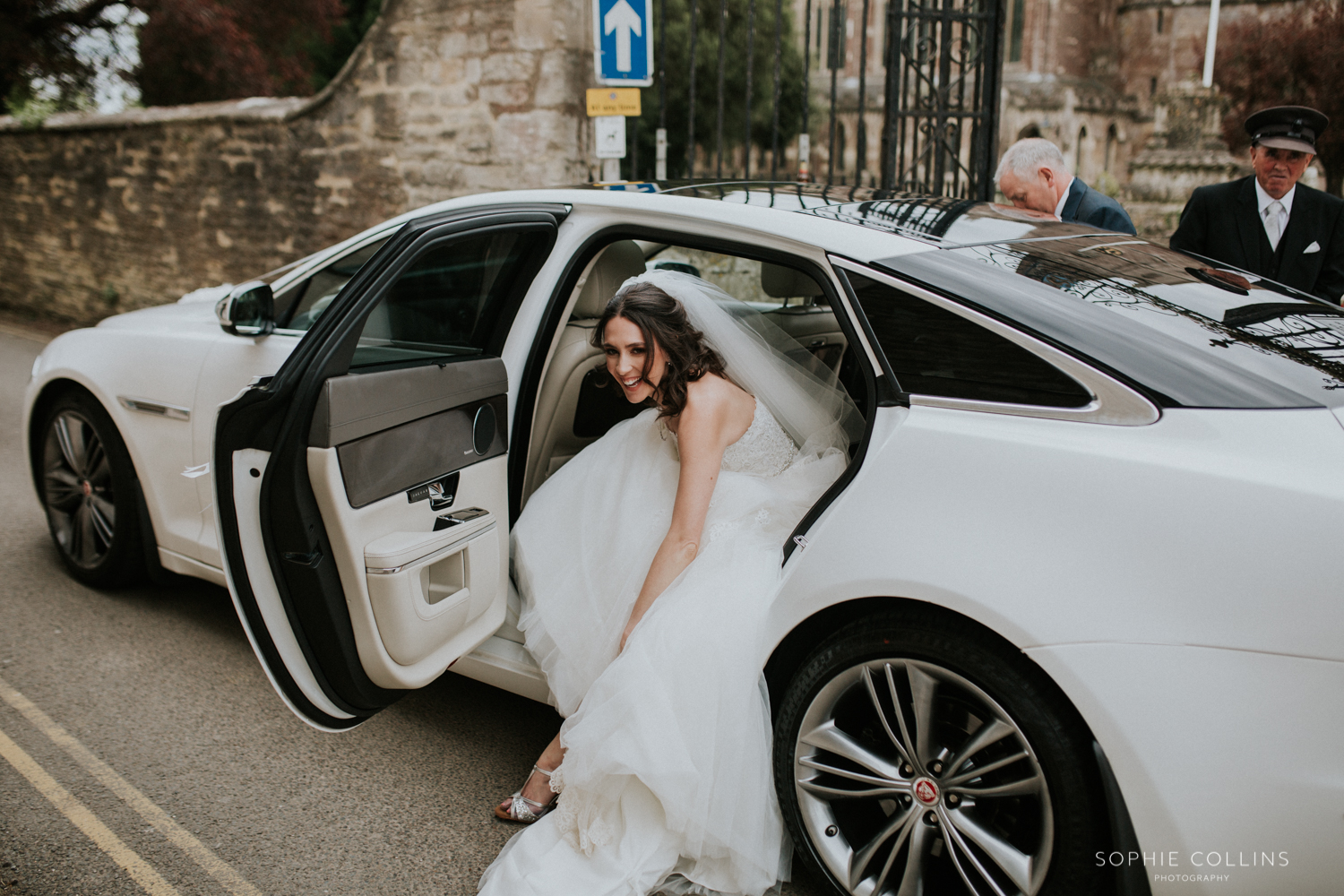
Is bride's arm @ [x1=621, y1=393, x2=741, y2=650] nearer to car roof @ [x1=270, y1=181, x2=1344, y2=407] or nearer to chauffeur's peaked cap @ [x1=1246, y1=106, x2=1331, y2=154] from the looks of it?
car roof @ [x1=270, y1=181, x2=1344, y2=407]

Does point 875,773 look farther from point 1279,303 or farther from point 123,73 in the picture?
point 123,73

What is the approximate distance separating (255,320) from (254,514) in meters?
1.21

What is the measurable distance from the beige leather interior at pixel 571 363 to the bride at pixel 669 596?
0.24 meters

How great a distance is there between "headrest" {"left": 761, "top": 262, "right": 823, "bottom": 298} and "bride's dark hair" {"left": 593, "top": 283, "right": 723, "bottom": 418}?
780 mm

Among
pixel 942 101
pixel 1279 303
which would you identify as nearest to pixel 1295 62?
pixel 942 101

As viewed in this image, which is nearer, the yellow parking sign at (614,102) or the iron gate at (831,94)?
the yellow parking sign at (614,102)

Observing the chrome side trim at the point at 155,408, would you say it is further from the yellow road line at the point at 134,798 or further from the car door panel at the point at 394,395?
the car door panel at the point at 394,395

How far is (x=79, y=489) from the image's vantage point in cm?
374

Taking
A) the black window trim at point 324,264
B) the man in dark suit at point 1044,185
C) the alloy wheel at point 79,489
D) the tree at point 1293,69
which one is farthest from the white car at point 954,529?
the tree at point 1293,69

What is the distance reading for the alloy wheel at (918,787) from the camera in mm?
1880

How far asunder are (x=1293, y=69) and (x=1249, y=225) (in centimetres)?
1758

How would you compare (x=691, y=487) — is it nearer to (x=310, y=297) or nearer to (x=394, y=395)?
(x=394, y=395)

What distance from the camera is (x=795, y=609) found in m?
2.10

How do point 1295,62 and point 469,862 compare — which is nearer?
point 469,862
